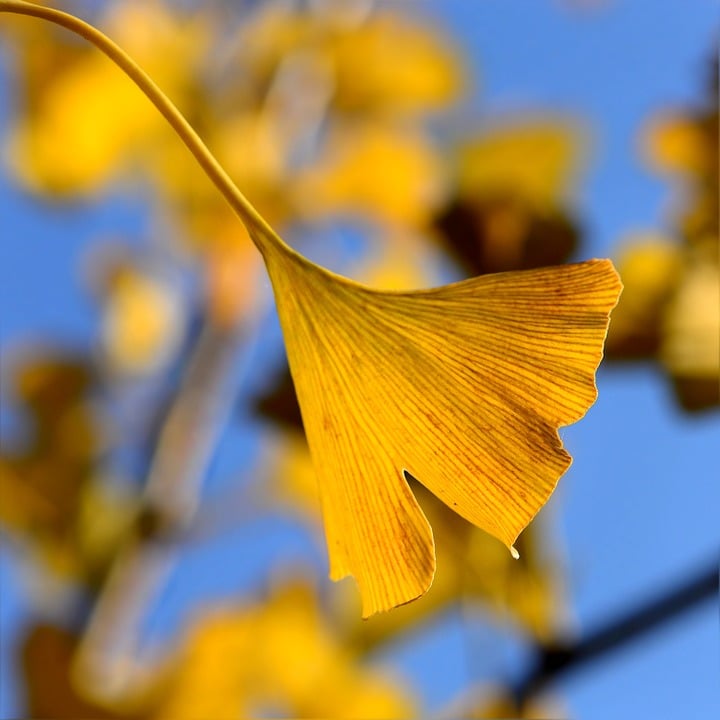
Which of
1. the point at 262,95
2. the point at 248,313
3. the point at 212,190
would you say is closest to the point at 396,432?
the point at 248,313

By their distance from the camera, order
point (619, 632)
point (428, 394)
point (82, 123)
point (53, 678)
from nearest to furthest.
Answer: point (428, 394) → point (619, 632) → point (53, 678) → point (82, 123)

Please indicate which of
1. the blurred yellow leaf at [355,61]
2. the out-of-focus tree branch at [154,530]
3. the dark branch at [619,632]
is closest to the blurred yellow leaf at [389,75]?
the blurred yellow leaf at [355,61]

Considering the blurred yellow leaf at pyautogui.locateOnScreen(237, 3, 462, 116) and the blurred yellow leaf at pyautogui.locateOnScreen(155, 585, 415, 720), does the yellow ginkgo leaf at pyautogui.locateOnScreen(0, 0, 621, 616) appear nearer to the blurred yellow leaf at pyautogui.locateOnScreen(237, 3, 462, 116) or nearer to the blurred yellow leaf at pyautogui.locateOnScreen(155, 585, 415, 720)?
the blurred yellow leaf at pyautogui.locateOnScreen(155, 585, 415, 720)

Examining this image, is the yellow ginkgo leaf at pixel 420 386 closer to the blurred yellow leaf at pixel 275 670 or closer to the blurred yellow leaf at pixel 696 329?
the blurred yellow leaf at pixel 696 329

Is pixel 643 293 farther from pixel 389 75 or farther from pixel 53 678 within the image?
pixel 389 75

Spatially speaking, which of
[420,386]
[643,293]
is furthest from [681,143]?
[420,386]
